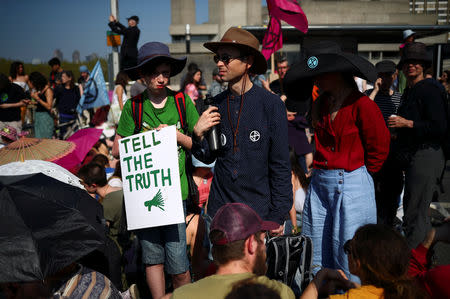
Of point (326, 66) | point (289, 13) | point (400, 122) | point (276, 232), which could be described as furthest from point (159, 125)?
point (289, 13)

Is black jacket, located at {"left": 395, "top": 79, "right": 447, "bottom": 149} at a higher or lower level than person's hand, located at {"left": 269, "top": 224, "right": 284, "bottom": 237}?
higher

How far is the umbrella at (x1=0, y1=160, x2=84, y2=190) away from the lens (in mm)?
2941

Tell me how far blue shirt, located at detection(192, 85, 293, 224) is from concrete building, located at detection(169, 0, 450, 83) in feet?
30.1

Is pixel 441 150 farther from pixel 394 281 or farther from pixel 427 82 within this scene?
pixel 394 281

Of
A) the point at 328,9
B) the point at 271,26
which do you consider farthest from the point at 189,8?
the point at 271,26

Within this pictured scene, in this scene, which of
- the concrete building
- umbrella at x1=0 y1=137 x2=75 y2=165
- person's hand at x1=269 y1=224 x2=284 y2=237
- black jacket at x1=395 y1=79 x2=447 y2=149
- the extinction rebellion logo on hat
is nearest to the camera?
person's hand at x1=269 y1=224 x2=284 y2=237

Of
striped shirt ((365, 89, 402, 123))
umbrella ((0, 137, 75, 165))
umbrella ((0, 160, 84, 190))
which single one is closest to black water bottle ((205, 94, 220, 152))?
umbrella ((0, 160, 84, 190))

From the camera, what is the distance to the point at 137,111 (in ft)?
10.6

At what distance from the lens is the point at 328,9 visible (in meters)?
18.8

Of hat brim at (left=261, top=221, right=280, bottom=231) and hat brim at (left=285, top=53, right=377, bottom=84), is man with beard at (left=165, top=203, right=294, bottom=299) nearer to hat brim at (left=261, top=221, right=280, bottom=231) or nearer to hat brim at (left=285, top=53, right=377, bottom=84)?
hat brim at (left=261, top=221, right=280, bottom=231)

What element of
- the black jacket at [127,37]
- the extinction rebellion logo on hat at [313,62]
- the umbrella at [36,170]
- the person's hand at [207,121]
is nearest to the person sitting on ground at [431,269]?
the extinction rebellion logo on hat at [313,62]

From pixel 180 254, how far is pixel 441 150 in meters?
2.71

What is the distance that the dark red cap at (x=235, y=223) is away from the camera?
2025 mm

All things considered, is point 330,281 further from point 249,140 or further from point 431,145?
point 431,145
